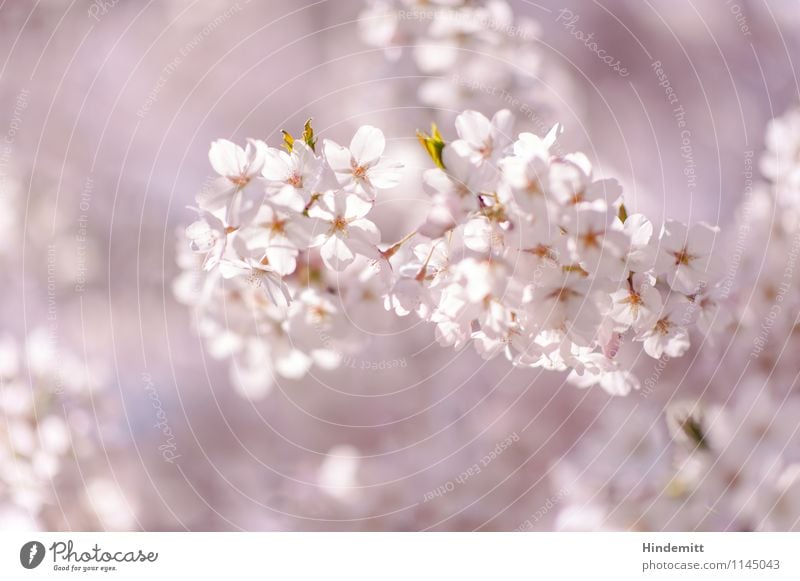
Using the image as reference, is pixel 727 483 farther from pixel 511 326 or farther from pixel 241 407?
pixel 241 407

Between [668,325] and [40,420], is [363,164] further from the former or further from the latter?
[40,420]

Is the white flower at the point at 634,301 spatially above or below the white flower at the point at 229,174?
below

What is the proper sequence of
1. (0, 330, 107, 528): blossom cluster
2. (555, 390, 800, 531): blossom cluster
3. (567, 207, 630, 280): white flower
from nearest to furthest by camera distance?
(567, 207, 630, 280): white flower
(555, 390, 800, 531): blossom cluster
(0, 330, 107, 528): blossom cluster

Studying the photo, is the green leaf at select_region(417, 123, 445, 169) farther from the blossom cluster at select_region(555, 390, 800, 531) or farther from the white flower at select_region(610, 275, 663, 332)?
the blossom cluster at select_region(555, 390, 800, 531)

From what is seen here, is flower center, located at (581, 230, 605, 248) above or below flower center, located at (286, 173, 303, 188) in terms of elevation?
below

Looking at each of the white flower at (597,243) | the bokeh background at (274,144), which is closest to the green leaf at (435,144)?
the white flower at (597,243)

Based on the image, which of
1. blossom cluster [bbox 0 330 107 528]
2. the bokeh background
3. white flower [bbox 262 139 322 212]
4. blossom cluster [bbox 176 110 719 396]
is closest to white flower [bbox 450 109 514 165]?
blossom cluster [bbox 176 110 719 396]

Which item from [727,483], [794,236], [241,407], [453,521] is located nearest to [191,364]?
[241,407]

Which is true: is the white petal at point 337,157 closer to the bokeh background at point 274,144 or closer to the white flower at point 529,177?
the white flower at point 529,177
